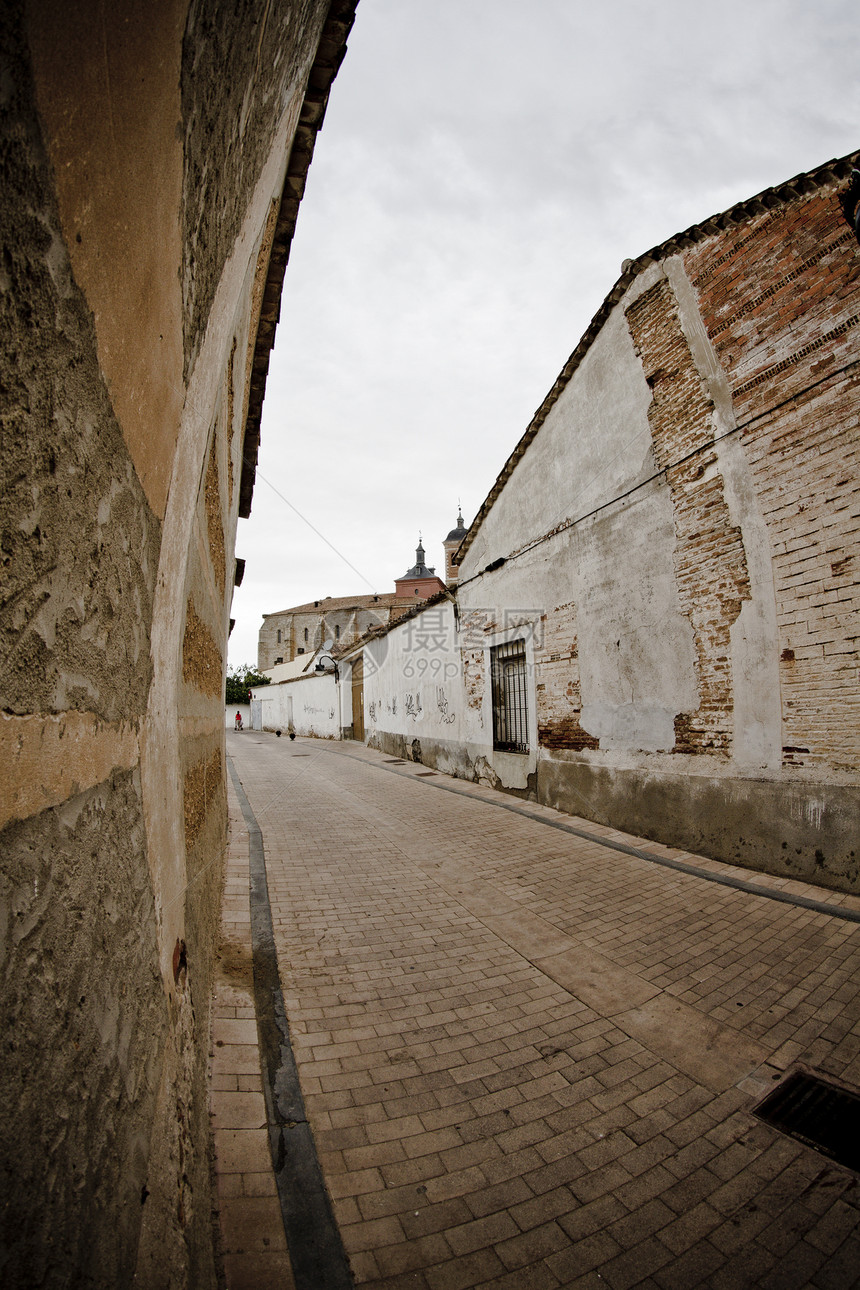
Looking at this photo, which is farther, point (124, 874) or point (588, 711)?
point (588, 711)

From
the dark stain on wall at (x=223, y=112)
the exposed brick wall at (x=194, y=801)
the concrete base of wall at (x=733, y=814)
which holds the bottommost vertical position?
the concrete base of wall at (x=733, y=814)

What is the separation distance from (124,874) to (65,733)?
48 centimetres

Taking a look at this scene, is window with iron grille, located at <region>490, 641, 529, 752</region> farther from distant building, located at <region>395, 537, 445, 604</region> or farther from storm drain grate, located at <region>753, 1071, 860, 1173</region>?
distant building, located at <region>395, 537, 445, 604</region>

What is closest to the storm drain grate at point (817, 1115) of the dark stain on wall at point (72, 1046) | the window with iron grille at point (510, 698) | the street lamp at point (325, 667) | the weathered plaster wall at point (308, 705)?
the dark stain on wall at point (72, 1046)

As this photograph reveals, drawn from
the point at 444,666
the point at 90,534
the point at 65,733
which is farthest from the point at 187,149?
the point at 444,666

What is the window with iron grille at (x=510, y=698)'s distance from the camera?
9.66m

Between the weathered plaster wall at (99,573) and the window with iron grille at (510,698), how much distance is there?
8349 millimetres

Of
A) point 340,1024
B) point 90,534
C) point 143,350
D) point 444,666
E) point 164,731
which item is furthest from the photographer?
point 444,666

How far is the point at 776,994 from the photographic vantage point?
342 cm

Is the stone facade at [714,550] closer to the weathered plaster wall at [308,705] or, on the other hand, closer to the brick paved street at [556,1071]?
the brick paved street at [556,1071]

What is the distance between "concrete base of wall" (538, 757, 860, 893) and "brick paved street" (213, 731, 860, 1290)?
323 millimetres

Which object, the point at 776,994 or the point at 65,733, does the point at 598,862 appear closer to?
the point at 776,994

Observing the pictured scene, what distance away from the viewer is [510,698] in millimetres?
10102

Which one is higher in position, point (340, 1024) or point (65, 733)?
point (65, 733)
